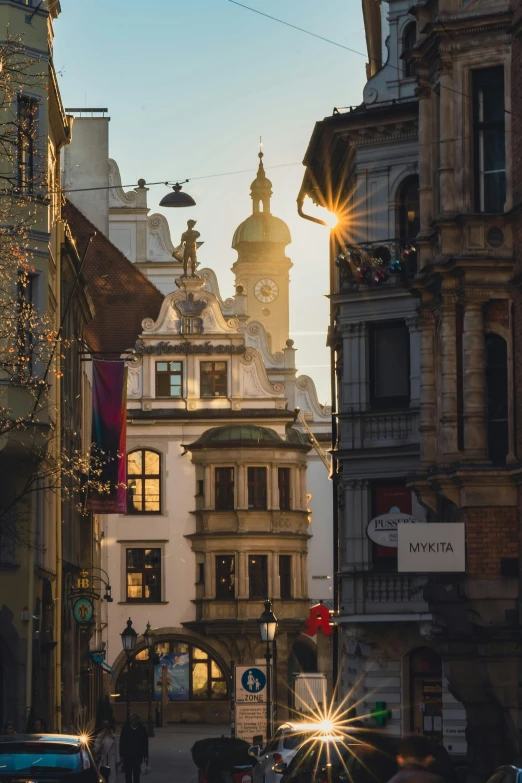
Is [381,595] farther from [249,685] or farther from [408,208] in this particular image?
[408,208]

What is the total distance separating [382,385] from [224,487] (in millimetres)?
29698

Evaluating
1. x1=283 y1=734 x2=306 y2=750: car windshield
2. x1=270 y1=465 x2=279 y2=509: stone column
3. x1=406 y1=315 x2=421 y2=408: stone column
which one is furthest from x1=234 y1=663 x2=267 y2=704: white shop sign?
x1=270 y1=465 x2=279 y2=509: stone column

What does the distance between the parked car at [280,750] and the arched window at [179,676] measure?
40.1 meters

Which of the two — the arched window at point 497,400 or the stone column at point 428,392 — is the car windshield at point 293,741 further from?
the stone column at point 428,392

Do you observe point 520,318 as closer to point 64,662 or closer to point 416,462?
point 416,462

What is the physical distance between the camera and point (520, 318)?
80.6 ft

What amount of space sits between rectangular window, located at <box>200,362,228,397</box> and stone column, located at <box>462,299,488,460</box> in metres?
40.8

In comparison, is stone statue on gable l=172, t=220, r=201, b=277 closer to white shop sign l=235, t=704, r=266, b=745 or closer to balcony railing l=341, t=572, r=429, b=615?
balcony railing l=341, t=572, r=429, b=615

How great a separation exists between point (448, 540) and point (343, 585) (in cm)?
1338

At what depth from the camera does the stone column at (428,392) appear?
1043 inches

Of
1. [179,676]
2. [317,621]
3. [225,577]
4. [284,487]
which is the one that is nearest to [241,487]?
[284,487]

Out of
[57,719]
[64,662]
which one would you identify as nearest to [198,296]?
[64,662]

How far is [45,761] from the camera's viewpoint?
17625mm

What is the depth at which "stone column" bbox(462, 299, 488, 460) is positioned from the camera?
24.7 meters
